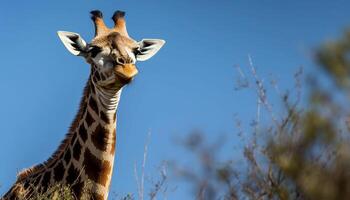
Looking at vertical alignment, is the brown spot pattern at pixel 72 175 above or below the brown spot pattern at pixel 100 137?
below

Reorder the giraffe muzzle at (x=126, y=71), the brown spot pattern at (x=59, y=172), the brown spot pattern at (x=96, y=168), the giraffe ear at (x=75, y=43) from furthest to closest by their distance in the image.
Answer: the giraffe ear at (x=75, y=43) < the brown spot pattern at (x=59, y=172) < the brown spot pattern at (x=96, y=168) < the giraffe muzzle at (x=126, y=71)

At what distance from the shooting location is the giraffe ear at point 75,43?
8.81 metres

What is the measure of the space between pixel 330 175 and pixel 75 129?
6.44 m

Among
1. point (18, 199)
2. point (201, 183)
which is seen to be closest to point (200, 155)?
point (201, 183)

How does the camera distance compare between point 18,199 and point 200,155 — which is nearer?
point 200,155

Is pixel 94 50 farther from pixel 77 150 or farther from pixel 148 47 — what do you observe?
pixel 148 47

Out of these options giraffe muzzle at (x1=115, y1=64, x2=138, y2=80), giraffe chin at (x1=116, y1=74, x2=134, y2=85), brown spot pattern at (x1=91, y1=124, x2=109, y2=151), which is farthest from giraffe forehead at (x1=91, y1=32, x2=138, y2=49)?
brown spot pattern at (x1=91, y1=124, x2=109, y2=151)

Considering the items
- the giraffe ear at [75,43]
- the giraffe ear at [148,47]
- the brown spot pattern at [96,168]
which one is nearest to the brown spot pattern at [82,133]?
the brown spot pattern at [96,168]

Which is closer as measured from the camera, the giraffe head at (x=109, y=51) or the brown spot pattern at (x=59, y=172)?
the giraffe head at (x=109, y=51)

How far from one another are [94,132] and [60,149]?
64 cm

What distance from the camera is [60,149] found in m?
8.63

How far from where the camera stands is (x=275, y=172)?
5.30 meters

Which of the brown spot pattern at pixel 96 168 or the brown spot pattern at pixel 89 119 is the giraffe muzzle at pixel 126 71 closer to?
the brown spot pattern at pixel 89 119

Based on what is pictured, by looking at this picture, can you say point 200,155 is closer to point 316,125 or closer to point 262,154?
point 262,154
